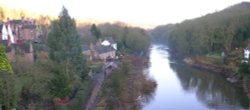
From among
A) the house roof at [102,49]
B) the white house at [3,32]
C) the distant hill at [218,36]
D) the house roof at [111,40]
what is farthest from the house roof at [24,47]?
the house roof at [111,40]

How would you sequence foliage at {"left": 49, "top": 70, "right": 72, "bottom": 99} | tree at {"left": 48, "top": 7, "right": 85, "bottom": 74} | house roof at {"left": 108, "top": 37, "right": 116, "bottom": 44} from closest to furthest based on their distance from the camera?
foliage at {"left": 49, "top": 70, "right": 72, "bottom": 99} < tree at {"left": 48, "top": 7, "right": 85, "bottom": 74} < house roof at {"left": 108, "top": 37, "right": 116, "bottom": 44}

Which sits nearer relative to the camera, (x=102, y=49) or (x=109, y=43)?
(x=102, y=49)

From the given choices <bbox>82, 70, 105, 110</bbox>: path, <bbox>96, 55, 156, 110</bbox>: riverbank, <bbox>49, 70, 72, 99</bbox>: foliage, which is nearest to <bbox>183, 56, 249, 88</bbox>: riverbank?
<bbox>96, 55, 156, 110</bbox>: riverbank

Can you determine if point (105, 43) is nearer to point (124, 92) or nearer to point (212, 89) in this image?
point (212, 89)

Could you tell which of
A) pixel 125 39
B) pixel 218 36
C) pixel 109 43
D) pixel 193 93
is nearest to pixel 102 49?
pixel 109 43

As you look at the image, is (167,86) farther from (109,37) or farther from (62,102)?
(109,37)

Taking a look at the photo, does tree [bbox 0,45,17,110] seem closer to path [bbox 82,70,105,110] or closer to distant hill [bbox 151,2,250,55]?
path [bbox 82,70,105,110]

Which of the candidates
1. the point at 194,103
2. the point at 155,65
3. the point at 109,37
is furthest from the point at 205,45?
the point at 194,103
